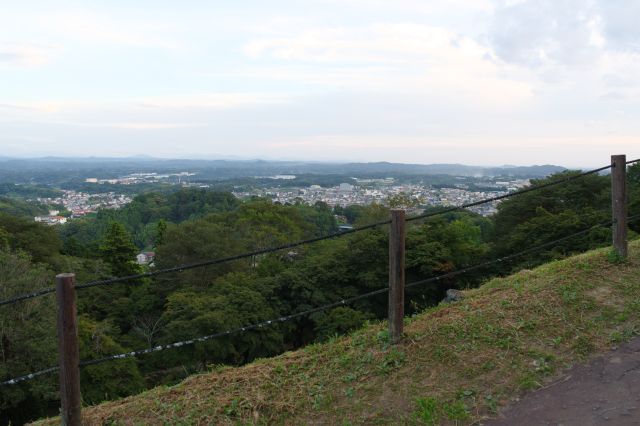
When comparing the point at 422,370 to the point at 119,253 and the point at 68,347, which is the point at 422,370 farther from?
the point at 119,253

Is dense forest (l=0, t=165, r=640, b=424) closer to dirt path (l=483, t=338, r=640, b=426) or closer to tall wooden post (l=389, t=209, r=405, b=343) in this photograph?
tall wooden post (l=389, t=209, r=405, b=343)

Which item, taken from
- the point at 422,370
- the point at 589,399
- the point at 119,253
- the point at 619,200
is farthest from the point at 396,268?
the point at 119,253

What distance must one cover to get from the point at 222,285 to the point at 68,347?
1773 cm

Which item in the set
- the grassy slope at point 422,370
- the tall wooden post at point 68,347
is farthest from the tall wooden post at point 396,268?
the tall wooden post at point 68,347

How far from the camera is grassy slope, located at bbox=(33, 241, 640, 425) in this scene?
9.21 ft

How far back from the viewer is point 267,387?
3121 millimetres

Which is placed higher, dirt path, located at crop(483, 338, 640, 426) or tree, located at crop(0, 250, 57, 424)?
dirt path, located at crop(483, 338, 640, 426)

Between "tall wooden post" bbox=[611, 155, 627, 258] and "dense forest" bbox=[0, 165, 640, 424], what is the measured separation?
5.65 meters

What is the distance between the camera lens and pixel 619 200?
171 inches

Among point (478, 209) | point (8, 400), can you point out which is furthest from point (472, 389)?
point (478, 209)

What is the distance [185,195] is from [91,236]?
16956 millimetres

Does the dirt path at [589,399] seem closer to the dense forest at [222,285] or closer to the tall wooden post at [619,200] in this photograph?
the tall wooden post at [619,200]

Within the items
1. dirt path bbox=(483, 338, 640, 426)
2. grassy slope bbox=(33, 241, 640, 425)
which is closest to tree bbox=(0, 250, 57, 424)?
grassy slope bbox=(33, 241, 640, 425)

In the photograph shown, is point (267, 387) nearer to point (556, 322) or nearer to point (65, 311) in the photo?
point (65, 311)
